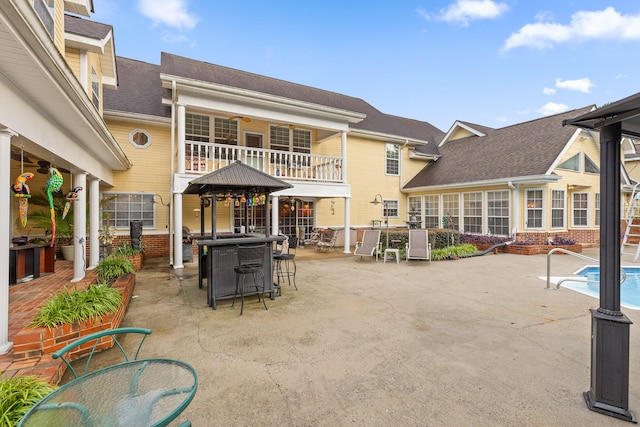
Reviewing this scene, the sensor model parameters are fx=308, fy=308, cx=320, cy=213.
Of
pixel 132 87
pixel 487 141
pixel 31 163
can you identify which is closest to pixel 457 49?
pixel 487 141

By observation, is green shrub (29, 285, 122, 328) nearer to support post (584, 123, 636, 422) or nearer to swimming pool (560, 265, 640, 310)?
support post (584, 123, 636, 422)

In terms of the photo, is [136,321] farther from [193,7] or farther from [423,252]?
[193,7]

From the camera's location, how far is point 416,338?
4309 mm

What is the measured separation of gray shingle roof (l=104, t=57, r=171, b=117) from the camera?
36.3 feet

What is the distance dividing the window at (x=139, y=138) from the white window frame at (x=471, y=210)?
14.0 metres

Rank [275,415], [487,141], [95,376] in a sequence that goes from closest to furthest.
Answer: [95,376] → [275,415] → [487,141]

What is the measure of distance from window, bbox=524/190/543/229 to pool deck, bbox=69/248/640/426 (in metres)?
7.19

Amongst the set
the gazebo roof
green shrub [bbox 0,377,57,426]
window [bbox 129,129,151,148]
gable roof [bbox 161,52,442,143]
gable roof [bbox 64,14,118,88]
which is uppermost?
gable roof [bbox 161,52,442,143]

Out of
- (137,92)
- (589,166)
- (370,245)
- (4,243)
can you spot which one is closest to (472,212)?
(589,166)

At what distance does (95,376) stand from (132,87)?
13276 millimetres

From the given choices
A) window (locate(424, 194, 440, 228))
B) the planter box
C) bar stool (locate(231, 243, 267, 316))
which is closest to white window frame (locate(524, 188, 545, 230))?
the planter box

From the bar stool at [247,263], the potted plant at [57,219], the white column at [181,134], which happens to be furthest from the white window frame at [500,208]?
the potted plant at [57,219]

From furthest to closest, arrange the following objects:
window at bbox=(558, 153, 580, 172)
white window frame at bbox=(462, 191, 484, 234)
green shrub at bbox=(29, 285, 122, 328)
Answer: white window frame at bbox=(462, 191, 484, 234)
window at bbox=(558, 153, 580, 172)
green shrub at bbox=(29, 285, 122, 328)

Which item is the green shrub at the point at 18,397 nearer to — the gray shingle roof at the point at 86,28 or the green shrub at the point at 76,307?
the green shrub at the point at 76,307
